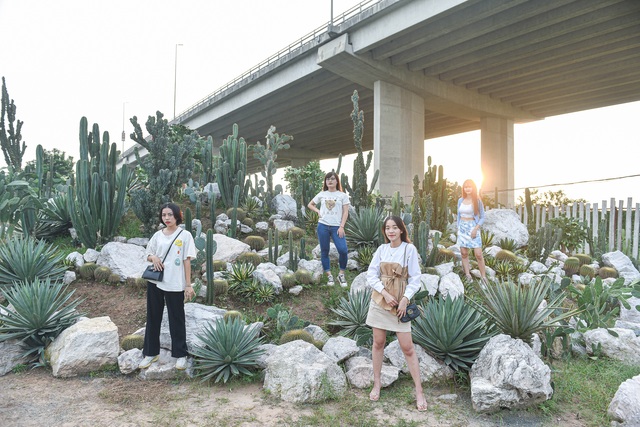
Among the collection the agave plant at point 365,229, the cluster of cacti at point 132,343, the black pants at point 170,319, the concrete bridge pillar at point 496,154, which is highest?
the concrete bridge pillar at point 496,154

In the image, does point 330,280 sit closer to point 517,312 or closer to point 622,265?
point 517,312

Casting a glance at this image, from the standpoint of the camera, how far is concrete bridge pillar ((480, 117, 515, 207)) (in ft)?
78.4

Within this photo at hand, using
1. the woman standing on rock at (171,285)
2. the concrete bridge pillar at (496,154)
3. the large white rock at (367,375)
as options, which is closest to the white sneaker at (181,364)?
the woman standing on rock at (171,285)

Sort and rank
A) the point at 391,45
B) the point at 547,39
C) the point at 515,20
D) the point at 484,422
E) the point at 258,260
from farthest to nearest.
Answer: the point at 391,45
the point at 547,39
the point at 515,20
the point at 258,260
the point at 484,422

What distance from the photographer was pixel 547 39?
1545 cm

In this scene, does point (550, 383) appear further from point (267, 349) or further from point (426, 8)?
point (426, 8)

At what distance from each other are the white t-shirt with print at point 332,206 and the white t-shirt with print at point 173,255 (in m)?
2.35

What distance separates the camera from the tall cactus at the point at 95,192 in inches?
304

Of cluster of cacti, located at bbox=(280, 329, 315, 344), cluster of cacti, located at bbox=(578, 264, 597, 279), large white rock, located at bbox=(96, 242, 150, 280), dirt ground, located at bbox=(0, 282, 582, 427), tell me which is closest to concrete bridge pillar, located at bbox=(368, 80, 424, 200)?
cluster of cacti, located at bbox=(578, 264, 597, 279)

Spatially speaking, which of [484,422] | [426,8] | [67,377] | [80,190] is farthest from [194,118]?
[484,422]

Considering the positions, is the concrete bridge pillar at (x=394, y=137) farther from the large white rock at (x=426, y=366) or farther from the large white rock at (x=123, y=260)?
the large white rock at (x=426, y=366)

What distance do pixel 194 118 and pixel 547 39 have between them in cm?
2391

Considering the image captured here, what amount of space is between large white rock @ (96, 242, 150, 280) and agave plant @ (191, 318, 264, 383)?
9.29 ft

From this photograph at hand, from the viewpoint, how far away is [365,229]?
8.30 m
